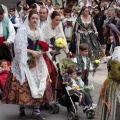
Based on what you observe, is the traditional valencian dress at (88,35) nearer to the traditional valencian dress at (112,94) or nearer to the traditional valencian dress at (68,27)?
the traditional valencian dress at (68,27)

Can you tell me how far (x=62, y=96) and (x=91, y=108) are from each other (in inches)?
19.3

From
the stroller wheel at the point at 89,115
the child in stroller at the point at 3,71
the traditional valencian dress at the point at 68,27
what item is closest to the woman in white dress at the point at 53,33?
the stroller wheel at the point at 89,115

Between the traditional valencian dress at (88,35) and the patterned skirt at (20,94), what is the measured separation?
4.65 m

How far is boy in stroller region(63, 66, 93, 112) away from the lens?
7487 millimetres

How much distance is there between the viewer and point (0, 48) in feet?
30.3

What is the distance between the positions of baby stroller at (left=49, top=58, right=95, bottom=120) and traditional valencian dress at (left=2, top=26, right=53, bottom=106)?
0.22 m

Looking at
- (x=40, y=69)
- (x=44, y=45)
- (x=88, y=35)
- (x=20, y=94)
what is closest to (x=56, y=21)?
(x=44, y=45)

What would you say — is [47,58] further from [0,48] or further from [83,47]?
[0,48]

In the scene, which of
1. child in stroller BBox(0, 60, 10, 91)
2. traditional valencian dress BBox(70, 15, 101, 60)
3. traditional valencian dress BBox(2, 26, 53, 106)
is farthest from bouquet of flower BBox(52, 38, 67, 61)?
traditional valencian dress BBox(70, 15, 101, 60)

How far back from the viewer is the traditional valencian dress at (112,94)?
5.86 metres

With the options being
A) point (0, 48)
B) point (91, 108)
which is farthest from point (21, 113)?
point (0, 48)

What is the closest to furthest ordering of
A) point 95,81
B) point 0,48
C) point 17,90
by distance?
1. point 17,90
2. point 0,48
3. point 95,81

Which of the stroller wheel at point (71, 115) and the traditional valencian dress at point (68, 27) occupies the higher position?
the traditional valencian dress at point (68, 27)

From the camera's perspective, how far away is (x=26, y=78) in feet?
24.3
